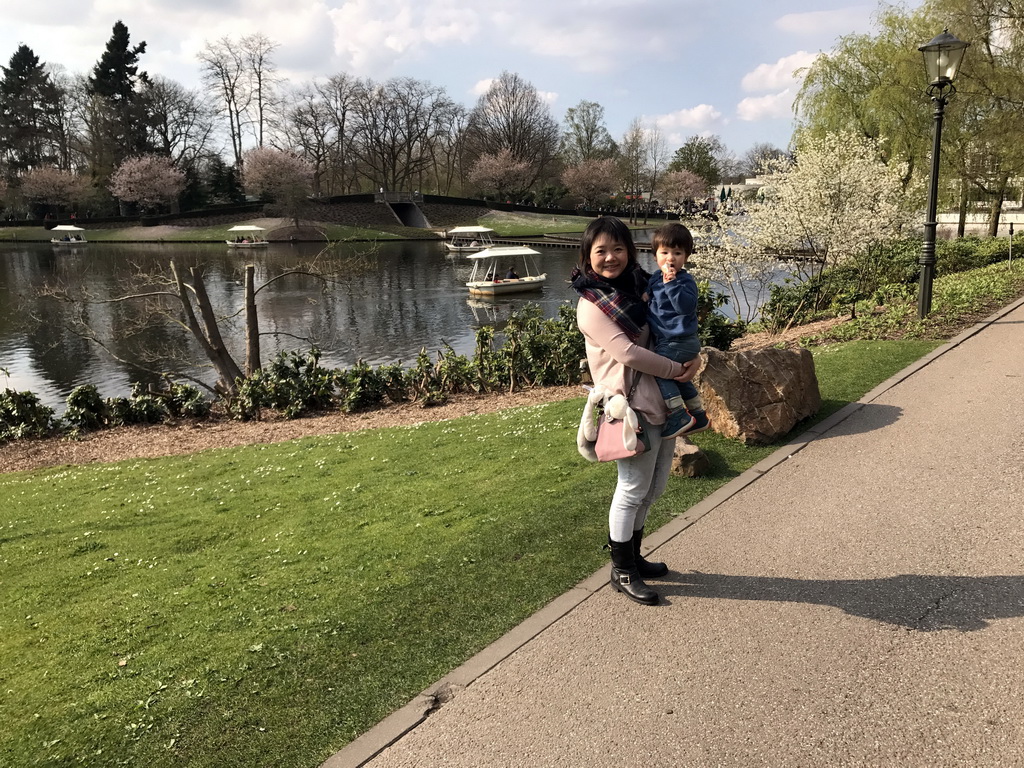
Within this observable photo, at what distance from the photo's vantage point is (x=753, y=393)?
638 cm

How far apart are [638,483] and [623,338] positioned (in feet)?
2.63

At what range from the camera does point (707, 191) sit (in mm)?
84938

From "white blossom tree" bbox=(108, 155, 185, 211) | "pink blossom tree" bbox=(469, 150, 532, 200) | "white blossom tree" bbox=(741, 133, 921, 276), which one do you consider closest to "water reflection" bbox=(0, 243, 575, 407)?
"white blossom tree" bbox=(741, 133, 921, 276)

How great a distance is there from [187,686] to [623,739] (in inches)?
83.3

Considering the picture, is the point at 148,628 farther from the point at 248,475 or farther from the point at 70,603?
the point at 248,475

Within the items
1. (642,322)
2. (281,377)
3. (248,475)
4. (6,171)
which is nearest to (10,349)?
(281,377)

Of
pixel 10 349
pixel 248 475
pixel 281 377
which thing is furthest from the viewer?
pixel 10 349

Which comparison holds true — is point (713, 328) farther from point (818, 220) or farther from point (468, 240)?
point (468, 240)

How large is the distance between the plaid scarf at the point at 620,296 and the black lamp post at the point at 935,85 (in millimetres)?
9876

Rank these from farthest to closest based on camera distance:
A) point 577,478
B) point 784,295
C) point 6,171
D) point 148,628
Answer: point 6,171 < point 784,295 < point 577,478 < point 148,628

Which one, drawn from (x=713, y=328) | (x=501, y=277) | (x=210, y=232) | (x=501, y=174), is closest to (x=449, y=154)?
(x=501, y=174)

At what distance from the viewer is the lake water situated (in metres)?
18.8

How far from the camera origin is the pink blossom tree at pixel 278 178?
67.2 meters

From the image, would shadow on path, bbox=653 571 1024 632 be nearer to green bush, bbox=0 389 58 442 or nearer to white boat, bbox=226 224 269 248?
green bush, bbox=0 389 58 442
